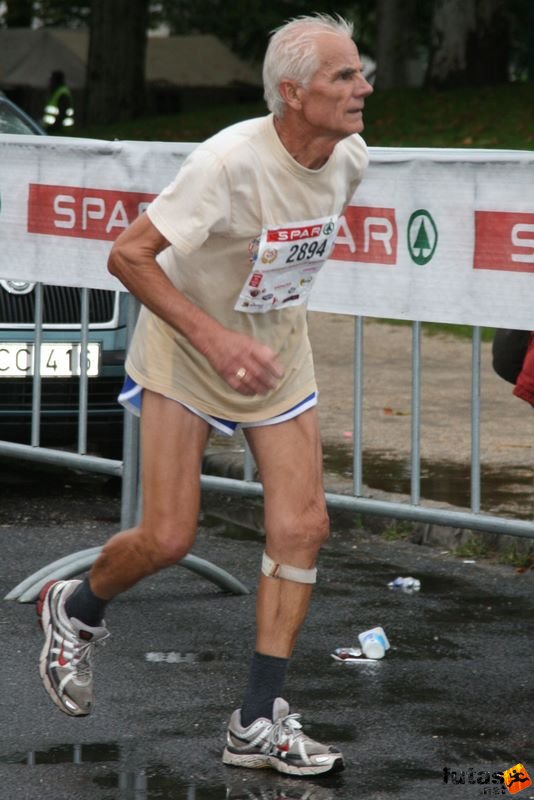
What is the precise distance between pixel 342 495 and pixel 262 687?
1.59 metres

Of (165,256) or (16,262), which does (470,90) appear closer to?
(16,262)

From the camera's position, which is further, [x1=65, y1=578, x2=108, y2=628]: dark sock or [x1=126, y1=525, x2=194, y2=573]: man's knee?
[x1=65, y1=578, x2=108, y2=628]: dark sock

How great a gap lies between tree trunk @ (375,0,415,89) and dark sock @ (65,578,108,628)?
3275cm

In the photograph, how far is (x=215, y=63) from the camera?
184 ft

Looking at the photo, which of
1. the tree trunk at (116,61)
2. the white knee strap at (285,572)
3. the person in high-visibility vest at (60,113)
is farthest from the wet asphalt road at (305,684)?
the tree trunk at (116,61)

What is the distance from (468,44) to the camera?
96.0ft

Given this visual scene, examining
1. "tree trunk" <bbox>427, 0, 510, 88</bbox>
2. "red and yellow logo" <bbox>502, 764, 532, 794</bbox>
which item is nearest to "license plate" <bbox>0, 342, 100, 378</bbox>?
"red and yellow logo" <bbox>502, 764, 532, 794</bbox>

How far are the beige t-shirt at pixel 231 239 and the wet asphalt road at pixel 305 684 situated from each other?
2.98 ft

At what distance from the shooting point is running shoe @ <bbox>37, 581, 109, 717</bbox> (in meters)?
4.56

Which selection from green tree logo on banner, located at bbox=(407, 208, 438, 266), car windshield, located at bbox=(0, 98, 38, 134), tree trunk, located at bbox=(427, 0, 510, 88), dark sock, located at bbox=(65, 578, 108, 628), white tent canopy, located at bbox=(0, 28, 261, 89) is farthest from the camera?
white tent canopy, located at bbox=(0, 28, 261, 89)

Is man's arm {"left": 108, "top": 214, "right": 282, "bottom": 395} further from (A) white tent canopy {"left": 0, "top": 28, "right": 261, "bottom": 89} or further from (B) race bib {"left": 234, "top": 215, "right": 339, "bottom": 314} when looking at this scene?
(A) white tent canopy {"left": 0, "top": 28, "right": 261, "bottom": 89}

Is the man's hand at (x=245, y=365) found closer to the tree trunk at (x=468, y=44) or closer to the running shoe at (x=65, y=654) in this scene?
the running shoe at (x=65, y=654)

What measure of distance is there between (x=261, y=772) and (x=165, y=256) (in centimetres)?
135

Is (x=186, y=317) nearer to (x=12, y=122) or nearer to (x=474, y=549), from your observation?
(x=474, y=549)
